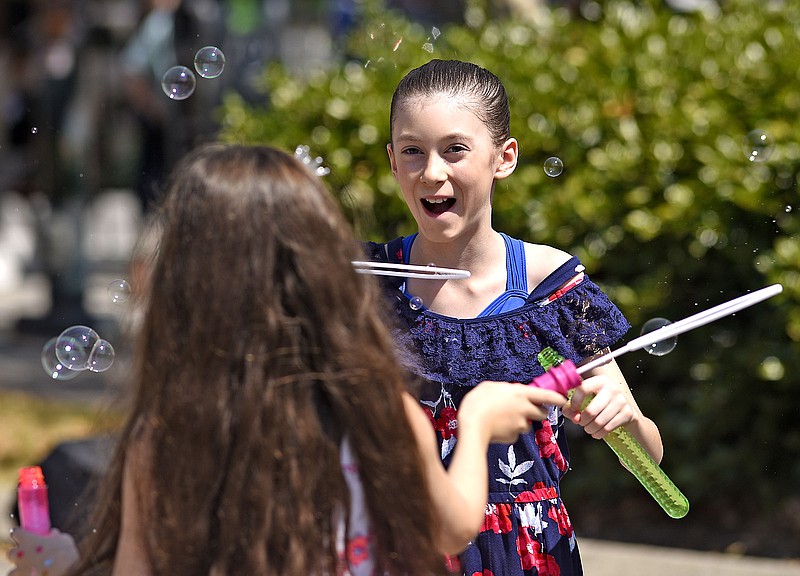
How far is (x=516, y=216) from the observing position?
4551 mm

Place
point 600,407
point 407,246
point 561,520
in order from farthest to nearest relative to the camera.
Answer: point 407,246 < point 561,520 < point 600,407

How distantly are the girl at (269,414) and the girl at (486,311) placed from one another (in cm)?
50

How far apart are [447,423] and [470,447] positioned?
0.50 metres

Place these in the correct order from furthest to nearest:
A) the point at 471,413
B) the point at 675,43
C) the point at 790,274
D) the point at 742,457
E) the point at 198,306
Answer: the point at 675,43
the point at 742,457
the point at 790,274
the point at 471,413
the point at 198,306

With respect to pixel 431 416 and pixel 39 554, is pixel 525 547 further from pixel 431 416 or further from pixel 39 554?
pixel 39 554

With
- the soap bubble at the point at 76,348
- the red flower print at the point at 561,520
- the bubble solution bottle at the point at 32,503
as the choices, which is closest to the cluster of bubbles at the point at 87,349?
the soap bubble at the point at 76,348

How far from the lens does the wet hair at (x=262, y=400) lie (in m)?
1.70

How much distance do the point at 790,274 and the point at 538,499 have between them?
2.01 metres

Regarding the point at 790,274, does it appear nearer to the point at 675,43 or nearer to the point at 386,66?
the point at 675,43

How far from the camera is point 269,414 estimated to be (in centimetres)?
171

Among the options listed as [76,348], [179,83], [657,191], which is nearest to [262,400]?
[76,348]

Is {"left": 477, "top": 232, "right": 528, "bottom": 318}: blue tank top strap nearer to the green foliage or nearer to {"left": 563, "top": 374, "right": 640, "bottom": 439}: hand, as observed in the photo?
{"left": 563, "top": 374, "right": 640, "bottom": 439}: hand

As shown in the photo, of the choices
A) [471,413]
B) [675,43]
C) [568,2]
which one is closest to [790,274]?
[675,43]

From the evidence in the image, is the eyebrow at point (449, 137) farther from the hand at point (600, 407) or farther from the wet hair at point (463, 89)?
the hand at point (600, 407)
